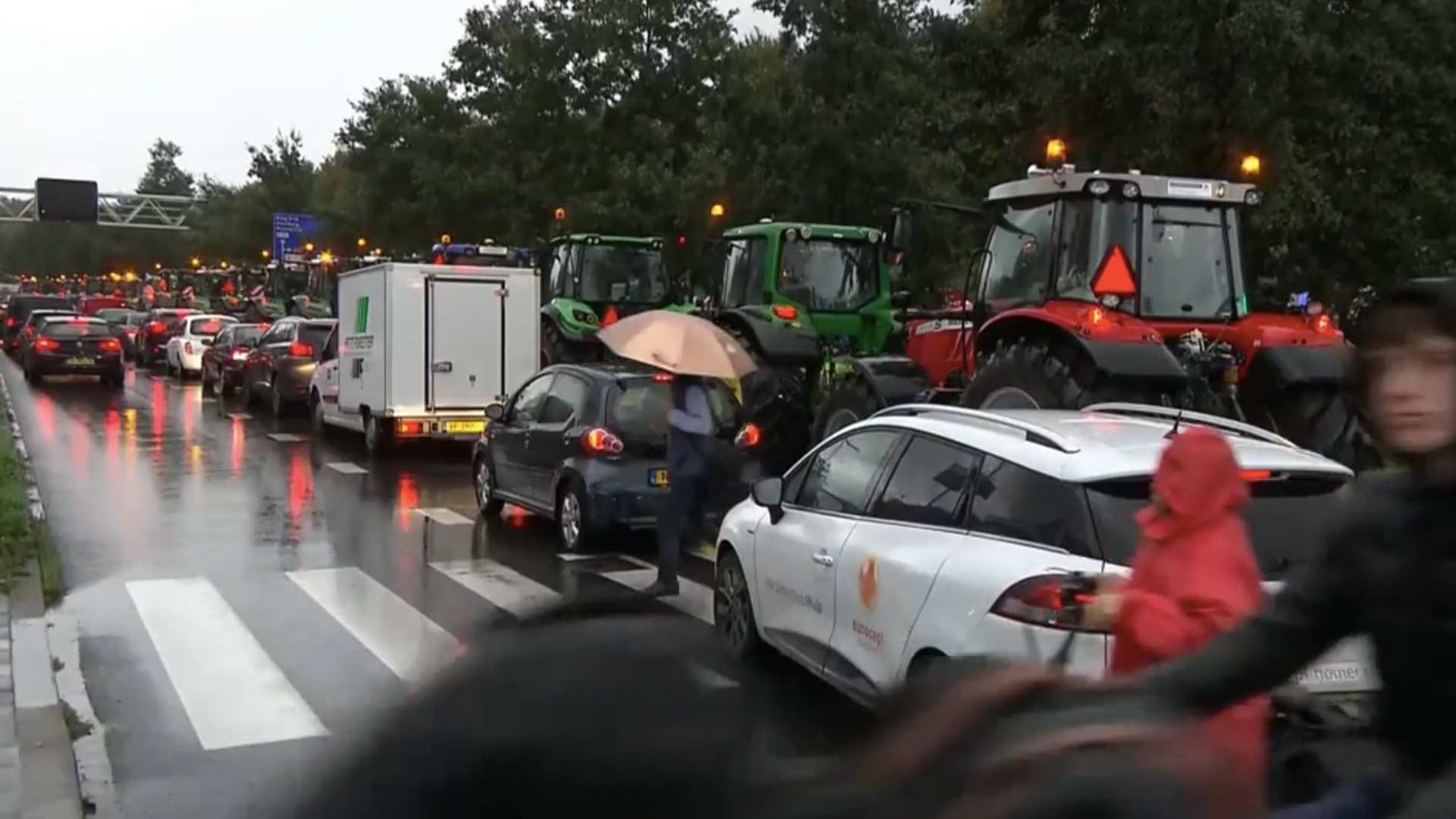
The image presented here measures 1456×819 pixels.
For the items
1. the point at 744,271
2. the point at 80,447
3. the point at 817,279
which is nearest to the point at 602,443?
the point at 744,271

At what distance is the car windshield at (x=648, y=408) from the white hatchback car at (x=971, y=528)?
4.32m

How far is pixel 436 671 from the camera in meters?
1.67

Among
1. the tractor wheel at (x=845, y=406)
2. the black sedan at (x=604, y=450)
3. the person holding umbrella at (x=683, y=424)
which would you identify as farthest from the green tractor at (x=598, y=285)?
the person holding umbrella at (x=683, y=424)

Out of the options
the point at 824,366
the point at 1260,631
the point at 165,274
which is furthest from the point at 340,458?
the point at 165,274

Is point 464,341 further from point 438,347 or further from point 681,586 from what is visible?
point 681,586

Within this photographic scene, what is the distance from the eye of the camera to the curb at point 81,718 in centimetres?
605

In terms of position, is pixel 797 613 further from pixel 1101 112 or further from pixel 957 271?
pixel 957 271

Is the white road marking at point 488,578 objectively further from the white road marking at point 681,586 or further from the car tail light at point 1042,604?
the car tail light at point 1042,604

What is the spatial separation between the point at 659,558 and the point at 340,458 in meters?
9.60

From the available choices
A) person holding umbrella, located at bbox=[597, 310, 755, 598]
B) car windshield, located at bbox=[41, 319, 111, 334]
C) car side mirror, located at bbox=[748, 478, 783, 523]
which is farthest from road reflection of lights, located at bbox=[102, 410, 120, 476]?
car side mirror, located at bbox=[748, 478, 783, 523]

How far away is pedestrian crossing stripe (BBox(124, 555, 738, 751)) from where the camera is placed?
7.17 metres

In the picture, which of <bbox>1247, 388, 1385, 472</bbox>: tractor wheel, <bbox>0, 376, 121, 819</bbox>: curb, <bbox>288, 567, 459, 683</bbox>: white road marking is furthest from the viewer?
<bbox>1247, 388, 1385, 472</bbox>: tractor wheel

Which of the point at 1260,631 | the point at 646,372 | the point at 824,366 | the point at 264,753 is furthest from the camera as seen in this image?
the point at 824,366

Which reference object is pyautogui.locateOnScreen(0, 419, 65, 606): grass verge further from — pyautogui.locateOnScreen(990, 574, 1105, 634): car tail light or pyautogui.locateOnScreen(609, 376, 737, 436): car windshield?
pyautogui.locateOnScreen(990, 574, 1105, 634): car tail light
